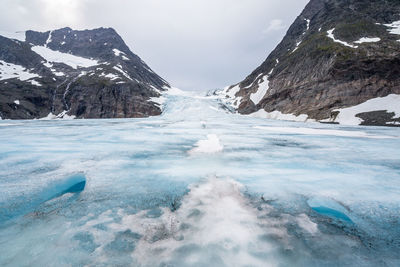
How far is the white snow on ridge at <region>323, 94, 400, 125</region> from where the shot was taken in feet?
83.8

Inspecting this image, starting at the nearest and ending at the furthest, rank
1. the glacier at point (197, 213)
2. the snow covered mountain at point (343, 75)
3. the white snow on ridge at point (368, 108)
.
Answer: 1. the glacier at point (197, 213)
2. the white snow on ridge at point (368, 108)
3. the snow covered mountain at point (343, 75)

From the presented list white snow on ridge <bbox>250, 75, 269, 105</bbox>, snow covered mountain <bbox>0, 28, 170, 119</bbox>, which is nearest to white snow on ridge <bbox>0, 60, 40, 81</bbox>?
snow covered mountain <bbox>0, 28, 170, 119</bbox>

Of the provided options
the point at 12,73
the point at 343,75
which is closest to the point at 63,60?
the point at 12,73

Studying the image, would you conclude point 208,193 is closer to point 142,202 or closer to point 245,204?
point 245,204

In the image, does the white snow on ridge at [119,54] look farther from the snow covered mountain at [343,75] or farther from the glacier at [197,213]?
the glacier at [197,213]

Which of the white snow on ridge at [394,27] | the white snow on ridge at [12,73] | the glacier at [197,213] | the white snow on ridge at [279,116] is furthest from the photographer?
the white snow on ridge at [12,73]

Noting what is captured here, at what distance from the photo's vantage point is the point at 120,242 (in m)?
2.47

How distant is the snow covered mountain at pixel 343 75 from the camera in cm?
2830

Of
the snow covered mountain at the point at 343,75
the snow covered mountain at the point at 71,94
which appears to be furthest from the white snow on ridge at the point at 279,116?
the snow covered mountain at the point at 71,94

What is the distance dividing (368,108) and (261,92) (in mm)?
27208

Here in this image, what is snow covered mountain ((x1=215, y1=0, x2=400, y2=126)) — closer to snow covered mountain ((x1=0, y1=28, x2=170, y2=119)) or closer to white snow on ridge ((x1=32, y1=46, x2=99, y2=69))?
snow covered mountain ((x1=0, y1=28, x2=170, y2=119))

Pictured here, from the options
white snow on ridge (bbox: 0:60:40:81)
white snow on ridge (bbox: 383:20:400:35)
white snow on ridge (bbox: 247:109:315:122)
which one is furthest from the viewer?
white snow on ridge (bbox: 0:60:40:81)

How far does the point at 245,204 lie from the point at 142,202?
1808 millimetres

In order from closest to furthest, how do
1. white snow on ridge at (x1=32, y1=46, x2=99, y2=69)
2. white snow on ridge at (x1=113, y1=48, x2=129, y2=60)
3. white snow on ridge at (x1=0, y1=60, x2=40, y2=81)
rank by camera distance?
white snow on ridge at (x1=0, y1=60, x2=40, y2=81) → white snow on ridge at (x1=32, y1=46, x2=99, y2=69) → white snow on ridge at (x1=113, y1=48, x2=129, y2=60)
